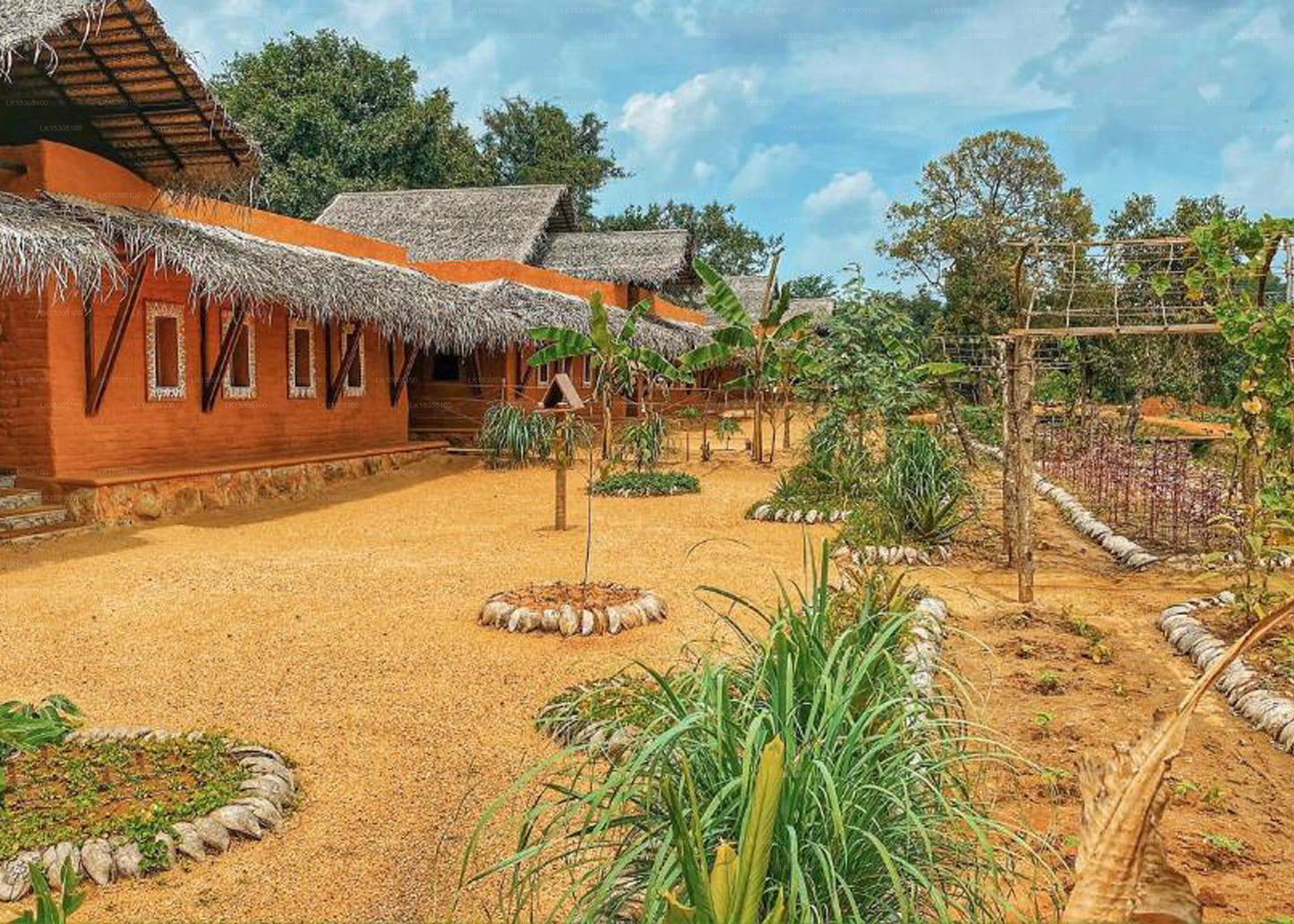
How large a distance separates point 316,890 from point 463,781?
35.3 inches

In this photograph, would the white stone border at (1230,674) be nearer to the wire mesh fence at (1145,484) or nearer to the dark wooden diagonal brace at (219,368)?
the wire mesh fence at (1145,484)

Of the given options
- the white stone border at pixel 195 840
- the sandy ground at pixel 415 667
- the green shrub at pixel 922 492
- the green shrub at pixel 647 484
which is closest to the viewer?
the white stone border at pixel 195 840

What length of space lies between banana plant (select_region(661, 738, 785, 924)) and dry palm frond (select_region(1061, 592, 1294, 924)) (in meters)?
0.52

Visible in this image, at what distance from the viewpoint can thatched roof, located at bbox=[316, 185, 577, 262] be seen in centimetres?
2378

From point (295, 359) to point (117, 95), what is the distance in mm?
4249

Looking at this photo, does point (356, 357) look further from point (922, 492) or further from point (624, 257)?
point (624, 257)

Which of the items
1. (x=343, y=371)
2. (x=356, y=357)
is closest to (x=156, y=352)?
(x=343, y=371)

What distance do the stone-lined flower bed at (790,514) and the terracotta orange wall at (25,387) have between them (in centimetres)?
742

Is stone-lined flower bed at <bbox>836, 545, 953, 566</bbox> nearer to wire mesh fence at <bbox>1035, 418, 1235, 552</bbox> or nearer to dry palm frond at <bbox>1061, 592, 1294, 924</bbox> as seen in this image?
wire mesh fence at <bbox>1035, 418, 1235, 552</bbox>

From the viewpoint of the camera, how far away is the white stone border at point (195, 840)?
3.35m

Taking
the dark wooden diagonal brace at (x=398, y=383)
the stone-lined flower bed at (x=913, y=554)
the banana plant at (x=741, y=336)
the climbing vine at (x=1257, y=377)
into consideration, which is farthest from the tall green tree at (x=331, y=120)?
the climbing vine at (x=1257, y=377)

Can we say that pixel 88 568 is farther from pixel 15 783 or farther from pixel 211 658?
pixel 15 783

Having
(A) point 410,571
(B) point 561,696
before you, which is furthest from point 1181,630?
(A) point 410,571

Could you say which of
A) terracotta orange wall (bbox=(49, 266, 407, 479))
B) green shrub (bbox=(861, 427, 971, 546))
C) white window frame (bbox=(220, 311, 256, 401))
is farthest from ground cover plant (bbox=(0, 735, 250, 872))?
white window frame (bbox=(220, 311, 256, 401))
